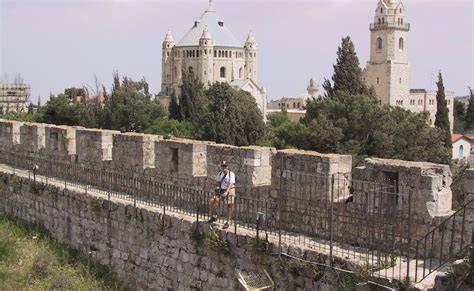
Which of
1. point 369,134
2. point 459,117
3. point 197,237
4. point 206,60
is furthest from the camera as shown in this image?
point 459,117

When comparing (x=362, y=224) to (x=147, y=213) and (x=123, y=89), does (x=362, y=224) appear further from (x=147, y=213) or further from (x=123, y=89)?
(x=123, y=89)

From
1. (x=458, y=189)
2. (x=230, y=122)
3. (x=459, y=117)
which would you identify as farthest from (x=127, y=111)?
(x=459, y=117)

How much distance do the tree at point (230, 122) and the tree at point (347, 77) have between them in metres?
7.10

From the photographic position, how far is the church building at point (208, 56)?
98500 mm

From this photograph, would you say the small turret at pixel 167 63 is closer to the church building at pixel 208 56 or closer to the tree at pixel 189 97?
the church building at pixel 208 56

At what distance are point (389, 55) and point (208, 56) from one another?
27.7 m

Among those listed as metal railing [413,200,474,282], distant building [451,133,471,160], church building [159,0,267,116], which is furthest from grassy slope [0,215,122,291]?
church building [159,0,267,116]

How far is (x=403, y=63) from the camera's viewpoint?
9444 centimetres

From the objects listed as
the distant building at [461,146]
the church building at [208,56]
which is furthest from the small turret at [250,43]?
the distant building at [461,146]

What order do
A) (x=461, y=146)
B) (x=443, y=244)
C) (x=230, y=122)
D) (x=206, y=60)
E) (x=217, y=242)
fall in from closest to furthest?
(x=443, y=244)
(x=217, y=242)
(x=230, y=122)
(x=461, y=146)
(x=206, y=60)

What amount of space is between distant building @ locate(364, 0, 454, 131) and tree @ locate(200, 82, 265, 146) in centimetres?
4401

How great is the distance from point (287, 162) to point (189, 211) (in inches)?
69.7

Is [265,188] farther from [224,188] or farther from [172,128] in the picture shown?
[172,128]

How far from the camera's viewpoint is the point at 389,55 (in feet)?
305
